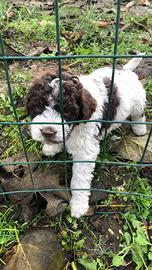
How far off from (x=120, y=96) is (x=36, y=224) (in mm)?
1410

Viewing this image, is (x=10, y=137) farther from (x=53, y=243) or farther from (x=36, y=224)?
(x=53, y=243)

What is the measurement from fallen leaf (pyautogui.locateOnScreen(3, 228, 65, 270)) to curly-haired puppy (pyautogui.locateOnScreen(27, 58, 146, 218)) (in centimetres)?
35

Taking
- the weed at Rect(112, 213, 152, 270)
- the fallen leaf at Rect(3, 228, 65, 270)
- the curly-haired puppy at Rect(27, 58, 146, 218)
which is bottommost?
the weed at Rect(112, 213, 152, 270)

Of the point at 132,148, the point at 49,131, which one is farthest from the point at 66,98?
the point at 132,148

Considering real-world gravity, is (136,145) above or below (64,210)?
above

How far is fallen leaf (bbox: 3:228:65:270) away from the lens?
2488 millimetres

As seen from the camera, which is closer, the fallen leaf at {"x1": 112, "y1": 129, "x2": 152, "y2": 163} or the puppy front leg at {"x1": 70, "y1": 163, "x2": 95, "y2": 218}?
the puppy front leg at {"x1": 70, "y1": 163, "x2": 95, "y2": 218}

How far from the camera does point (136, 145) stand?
329 centimetres

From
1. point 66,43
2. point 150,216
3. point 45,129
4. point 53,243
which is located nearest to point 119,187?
point 150,216

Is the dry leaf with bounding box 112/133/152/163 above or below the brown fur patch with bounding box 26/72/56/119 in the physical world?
below

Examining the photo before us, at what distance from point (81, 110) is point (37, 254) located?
1.22m

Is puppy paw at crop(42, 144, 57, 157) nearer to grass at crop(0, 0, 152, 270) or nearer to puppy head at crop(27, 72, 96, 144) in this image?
grass at crop(0, 0, 152, 270)

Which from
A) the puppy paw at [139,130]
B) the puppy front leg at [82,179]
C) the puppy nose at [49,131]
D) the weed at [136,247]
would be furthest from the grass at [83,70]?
the puppy nose at [49,131]

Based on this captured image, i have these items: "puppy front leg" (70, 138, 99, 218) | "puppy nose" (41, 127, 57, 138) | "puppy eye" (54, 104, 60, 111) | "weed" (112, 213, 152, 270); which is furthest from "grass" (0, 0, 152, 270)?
"puppy eye" (54, 104, 60, 111)
